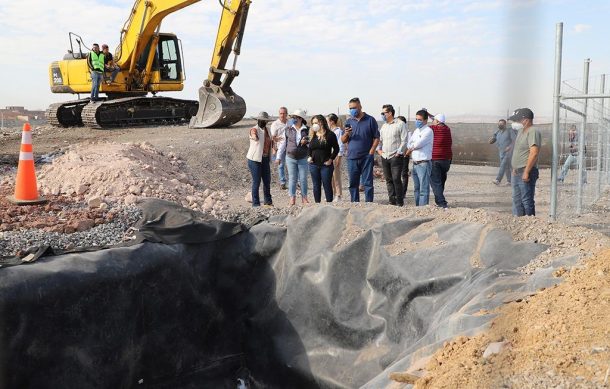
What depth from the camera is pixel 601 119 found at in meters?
7.76

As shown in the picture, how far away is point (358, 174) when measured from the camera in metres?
8.00

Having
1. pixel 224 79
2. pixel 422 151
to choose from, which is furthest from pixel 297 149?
pixel 224 79

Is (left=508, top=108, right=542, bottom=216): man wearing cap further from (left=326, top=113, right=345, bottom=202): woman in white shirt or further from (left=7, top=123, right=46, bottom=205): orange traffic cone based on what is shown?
(left=7, top=123, right=46, bottom=205): orange traffic cone

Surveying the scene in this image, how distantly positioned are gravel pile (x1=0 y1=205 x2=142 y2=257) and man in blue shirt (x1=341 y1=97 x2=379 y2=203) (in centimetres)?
291

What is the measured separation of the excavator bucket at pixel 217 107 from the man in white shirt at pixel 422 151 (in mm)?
8169

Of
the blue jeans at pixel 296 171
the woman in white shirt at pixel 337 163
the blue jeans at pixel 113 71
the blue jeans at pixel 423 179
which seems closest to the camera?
the blue jeans at pixel 423 179

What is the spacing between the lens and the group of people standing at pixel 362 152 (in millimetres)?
7719

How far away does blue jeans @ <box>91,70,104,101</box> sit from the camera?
15953 millimetres

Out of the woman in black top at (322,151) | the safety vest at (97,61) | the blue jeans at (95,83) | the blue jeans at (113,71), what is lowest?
the woman in black top at (322,151)

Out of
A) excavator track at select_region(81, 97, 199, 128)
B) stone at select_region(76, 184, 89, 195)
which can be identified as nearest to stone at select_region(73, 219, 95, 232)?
stone at select_region(76, 184, 89, 195)

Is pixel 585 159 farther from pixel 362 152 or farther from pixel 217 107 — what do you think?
pixel 217 107

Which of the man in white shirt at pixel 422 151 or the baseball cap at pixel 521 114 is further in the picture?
the man in white shirt at pixel 422 151

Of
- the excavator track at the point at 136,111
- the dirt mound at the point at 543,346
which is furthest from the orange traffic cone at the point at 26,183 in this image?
the excavator track at the point at 136,111

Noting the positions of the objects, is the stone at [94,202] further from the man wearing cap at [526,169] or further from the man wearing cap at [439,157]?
the man wearing cap at [526,169]
